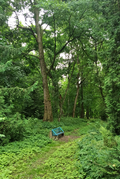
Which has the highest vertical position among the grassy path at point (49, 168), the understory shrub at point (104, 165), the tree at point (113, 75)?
the tree at point (113, 75)

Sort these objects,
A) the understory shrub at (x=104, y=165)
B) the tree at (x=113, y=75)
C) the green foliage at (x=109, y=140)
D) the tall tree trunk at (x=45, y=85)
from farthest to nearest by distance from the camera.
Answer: the tall tree trunk at (x=45, y=85), the tree at (x=113, y=75), the green foliage at (x=109, y=140), the understory shrub at (x=104, y=165)

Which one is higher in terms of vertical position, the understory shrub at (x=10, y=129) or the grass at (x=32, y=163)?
the understory shrub at (x=10, y=129)

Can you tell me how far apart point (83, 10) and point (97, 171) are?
36.5 ft

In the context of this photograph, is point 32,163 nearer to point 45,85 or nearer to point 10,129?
point 10,129

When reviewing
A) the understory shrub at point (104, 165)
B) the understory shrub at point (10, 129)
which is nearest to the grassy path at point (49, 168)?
the understory shrub at point (104, 165)

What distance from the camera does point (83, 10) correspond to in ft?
34.3

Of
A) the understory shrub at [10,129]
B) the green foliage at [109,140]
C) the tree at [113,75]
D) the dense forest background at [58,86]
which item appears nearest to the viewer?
the green foliage at [109,140]

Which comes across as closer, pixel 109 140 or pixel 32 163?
pixel 109 140

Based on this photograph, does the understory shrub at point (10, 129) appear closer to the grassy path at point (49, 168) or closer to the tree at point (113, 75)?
the grassy path at point (49, 168)

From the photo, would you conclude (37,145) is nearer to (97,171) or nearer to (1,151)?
(1,151)

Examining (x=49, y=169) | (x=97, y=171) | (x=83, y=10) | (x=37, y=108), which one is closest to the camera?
(x=97, y=171)

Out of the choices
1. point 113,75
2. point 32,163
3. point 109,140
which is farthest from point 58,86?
point 109,140

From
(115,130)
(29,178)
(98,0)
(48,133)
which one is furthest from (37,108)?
(98,0)

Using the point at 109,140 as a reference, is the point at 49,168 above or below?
below
